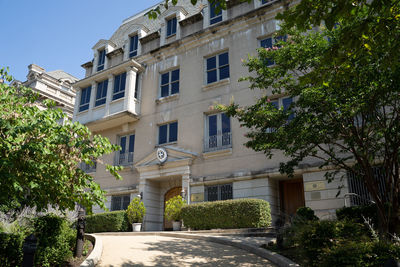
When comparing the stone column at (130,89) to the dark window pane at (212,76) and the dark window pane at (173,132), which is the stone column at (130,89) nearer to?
the dark window pane at (173,132)

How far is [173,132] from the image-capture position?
2048cm

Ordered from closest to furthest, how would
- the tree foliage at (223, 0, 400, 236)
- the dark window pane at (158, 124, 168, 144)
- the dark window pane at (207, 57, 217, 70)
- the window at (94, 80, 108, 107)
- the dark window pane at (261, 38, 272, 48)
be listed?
the tree foliage at (223, 0, 400, 236), the dark window pane at (261, 38, 272, 48), the dark window pane at (207, 57, 217, 70), the dark window pane at (158, 124, 168, 144), the window at (94, 80, 108, 107)

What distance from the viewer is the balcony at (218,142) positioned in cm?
1788

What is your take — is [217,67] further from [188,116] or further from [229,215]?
[229,215]

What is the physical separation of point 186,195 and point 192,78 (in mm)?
7428

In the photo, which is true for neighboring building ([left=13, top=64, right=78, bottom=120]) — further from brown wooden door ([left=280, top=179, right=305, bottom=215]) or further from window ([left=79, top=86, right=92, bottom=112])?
brown wooden door ([left=280, top=179, right=305, bottom=215])

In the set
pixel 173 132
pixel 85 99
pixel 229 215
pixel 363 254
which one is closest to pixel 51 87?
pixel 85 99

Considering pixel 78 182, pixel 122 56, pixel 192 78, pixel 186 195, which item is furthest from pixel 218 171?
pixel 122 56

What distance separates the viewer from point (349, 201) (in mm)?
13914

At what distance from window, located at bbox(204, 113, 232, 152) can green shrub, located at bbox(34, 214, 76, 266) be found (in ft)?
34.8

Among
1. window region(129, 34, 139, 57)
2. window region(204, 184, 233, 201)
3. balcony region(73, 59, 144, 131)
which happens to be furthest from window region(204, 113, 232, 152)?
window region(129, 34, 139, 57)

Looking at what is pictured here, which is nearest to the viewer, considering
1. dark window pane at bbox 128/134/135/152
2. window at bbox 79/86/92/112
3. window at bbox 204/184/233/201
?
window at bbox 204/184/233/201

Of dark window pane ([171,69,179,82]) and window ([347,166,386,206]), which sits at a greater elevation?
dark window pane ([171,69,179,82])

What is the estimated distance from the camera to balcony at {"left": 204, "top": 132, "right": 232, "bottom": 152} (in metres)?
17.9
